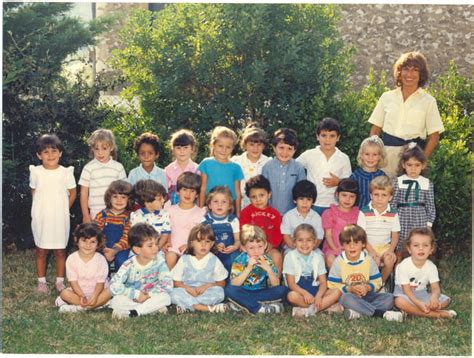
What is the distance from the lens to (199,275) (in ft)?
21.7

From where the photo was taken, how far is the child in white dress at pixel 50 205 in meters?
7.14

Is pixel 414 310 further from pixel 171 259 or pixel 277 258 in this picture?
pixel 171 259

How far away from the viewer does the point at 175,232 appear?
6.95 m

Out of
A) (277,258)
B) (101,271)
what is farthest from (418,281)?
(101,271)

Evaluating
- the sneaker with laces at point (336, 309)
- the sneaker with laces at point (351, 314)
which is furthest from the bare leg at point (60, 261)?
the sneaker with laces at point (351, 314)

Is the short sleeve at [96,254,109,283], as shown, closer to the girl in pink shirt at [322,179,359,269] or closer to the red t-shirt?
the red t-shirt

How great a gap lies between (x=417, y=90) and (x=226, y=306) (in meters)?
2.53

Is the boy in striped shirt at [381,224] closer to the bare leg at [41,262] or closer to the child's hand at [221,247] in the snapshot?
the child's hand at [221,247]

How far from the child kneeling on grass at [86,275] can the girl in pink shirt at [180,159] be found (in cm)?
89

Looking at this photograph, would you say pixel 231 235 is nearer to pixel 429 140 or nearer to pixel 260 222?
pixel 260 222

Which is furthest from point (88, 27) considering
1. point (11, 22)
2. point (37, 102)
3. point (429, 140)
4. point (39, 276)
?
point (429, 140)

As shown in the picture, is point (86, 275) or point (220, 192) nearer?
point (86, 275)

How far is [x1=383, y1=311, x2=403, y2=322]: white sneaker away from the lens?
6.24m

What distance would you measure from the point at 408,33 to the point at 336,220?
7596 mm
